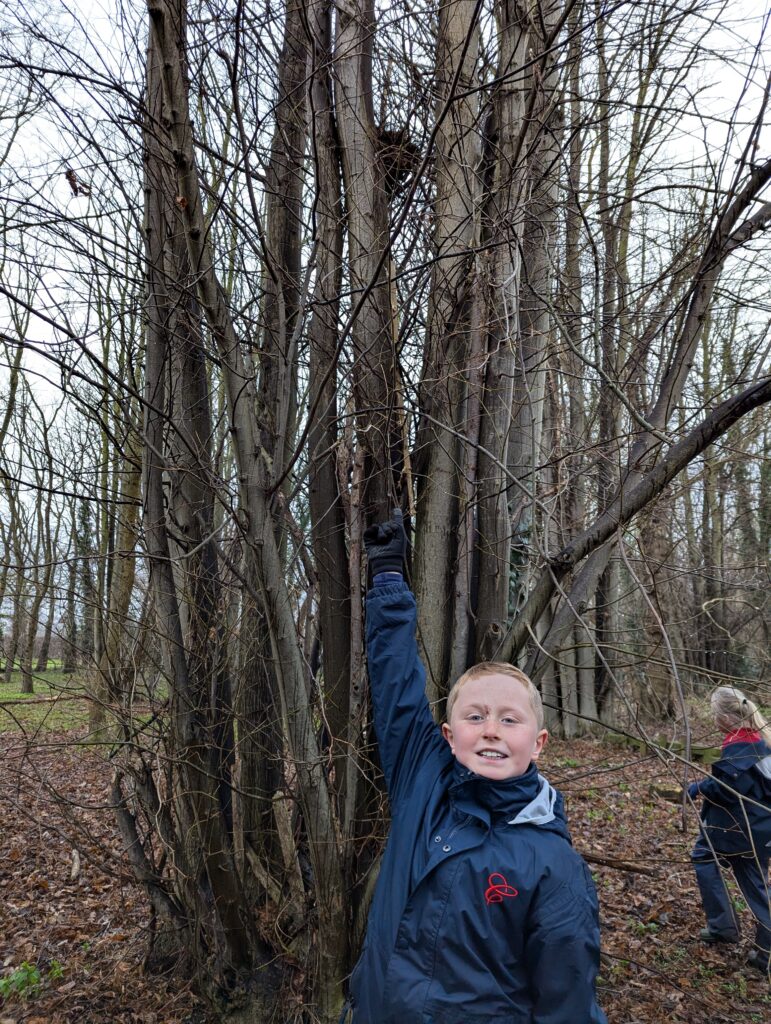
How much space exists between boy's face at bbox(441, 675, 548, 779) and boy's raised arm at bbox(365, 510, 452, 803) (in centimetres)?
19

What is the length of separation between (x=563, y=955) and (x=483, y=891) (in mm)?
229

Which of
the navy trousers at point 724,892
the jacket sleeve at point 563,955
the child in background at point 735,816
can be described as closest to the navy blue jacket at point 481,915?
the jacket sleeve at point 563,955

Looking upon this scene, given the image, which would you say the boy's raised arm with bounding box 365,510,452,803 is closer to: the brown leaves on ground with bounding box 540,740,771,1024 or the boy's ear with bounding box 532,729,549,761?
the boy's ear with bounding box 532,729,549,761

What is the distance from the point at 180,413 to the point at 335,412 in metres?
0.75

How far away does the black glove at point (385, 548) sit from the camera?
2.57 metres

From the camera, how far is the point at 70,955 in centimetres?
425

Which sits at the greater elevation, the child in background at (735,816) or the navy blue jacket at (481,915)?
the navy blue jacket at (481,915)

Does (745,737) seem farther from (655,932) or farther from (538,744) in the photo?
(538,744)

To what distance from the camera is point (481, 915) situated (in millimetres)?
1817

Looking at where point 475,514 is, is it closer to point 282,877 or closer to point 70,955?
point 282,877

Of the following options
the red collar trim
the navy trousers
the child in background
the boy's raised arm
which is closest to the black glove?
the boy's raised arm

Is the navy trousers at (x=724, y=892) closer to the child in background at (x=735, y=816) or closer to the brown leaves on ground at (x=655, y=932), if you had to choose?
the child in background at (x=735, y=816)

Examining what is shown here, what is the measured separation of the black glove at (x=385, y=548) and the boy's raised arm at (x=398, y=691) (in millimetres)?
126

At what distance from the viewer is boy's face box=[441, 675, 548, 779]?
2.00 m
